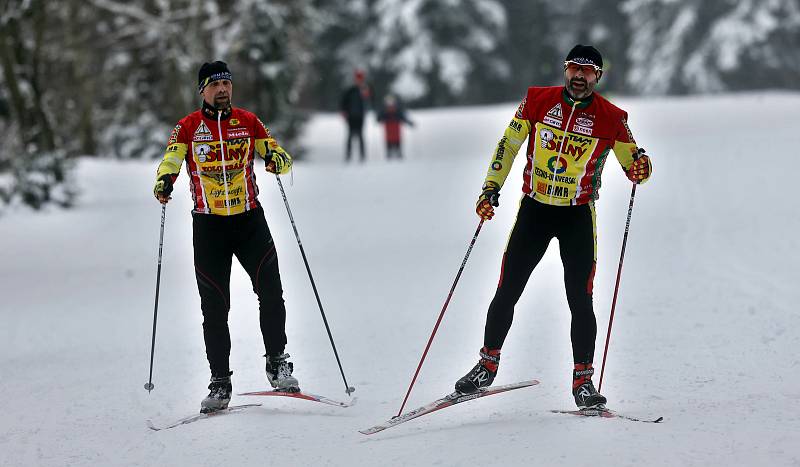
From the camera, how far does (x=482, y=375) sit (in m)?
5.23

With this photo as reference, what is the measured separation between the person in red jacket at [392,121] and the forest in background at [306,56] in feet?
14.8

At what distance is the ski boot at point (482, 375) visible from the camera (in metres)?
5.21

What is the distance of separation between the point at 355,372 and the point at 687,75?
3718 cm

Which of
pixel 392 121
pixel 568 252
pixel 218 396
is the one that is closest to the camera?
pixel 568 252

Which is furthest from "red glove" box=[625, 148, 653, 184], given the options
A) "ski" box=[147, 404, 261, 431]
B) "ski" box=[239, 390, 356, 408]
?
"ski" box=[147, 404, 261, 431]

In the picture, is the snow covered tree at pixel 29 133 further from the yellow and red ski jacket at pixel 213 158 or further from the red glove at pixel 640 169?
the red glove at pixel 640 169

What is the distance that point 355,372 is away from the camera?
6359 millimetres

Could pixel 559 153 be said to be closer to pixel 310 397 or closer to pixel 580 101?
pixel 580 101

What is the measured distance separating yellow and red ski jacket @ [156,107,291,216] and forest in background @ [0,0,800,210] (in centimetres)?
1024

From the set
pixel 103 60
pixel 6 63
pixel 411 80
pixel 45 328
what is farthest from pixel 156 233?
pixel 411 80

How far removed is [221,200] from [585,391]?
224 cm

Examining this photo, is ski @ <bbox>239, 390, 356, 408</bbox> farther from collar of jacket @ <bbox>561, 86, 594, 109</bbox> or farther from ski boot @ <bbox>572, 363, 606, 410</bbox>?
collar of jacket @ <bbox>561, 86, 594, 109</bbox>

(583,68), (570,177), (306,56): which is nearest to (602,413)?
(570,177)

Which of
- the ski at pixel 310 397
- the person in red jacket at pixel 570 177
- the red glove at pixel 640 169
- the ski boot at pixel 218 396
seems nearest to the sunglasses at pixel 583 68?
the person in red jacket at pixel 570 177
